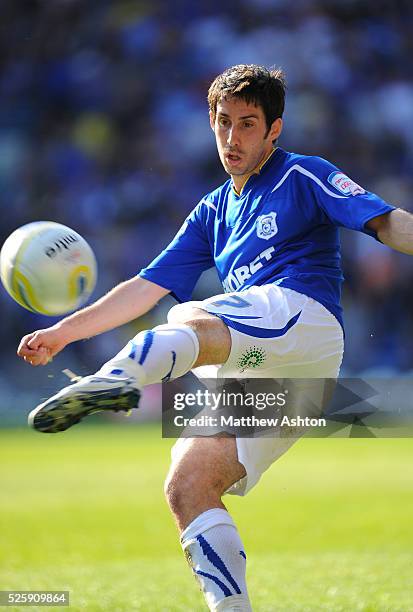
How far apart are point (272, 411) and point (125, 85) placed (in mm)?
12554

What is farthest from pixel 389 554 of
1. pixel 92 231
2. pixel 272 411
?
pixel 92 231

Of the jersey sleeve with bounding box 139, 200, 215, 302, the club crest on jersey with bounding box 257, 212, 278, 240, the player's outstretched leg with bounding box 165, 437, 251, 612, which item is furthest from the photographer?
the jersey sleeve with bounding box 139, 200, 215, 302

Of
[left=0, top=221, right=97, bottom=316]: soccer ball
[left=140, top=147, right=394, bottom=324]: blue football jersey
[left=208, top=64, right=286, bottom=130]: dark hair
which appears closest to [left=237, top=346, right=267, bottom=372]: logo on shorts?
[left=140, top=147, right=394, bottom=324]: blue football jersey

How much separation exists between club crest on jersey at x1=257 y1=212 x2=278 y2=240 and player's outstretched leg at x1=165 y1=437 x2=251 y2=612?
2.83 ft

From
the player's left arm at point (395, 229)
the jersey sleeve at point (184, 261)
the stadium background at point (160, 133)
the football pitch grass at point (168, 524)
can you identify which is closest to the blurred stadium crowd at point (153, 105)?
the stadium background at point (160, 133)

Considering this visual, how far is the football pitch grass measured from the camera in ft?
17.1

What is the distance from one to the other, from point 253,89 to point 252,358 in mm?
1167

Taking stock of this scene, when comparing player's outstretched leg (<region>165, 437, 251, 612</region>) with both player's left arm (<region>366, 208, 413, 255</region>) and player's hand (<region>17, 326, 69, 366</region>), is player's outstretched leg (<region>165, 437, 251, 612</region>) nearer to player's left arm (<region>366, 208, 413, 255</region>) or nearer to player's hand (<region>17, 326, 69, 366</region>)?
player's hand (<region>17, 326, 69, 366</region>)

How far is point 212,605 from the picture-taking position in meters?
3.54

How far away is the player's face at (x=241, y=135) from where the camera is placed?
155 inches

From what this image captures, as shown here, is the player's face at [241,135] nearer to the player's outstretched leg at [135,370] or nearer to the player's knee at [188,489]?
the player's outstretched leg at [135,370]

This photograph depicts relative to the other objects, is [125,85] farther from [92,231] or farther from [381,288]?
[381,288]

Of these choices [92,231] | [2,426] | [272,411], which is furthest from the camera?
[92,231]

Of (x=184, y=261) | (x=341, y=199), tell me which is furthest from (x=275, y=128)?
(x=184, y=261)
